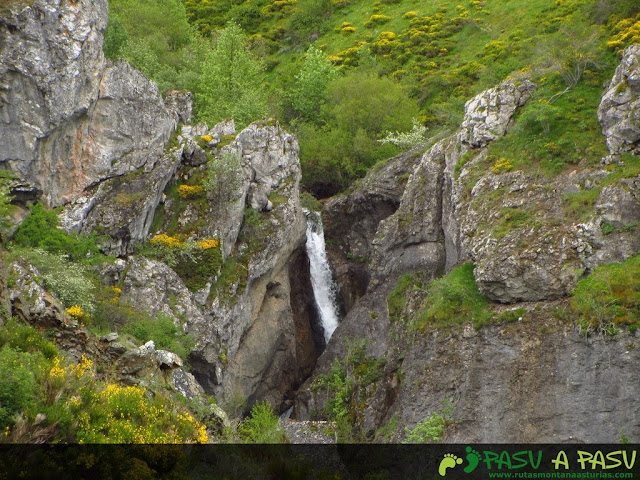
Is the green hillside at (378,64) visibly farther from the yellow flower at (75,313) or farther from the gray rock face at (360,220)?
the yellow flower at (75,313)

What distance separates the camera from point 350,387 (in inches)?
1422

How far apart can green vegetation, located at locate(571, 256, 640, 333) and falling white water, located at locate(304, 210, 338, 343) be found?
20.0 meters

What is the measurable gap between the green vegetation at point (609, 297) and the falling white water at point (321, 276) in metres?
20.0

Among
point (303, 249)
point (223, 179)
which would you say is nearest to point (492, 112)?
point (303, 249)

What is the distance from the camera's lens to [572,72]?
126ft

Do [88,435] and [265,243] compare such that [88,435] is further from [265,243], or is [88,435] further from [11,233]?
[265,243]

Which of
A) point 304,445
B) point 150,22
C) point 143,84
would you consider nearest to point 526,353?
point 304,445

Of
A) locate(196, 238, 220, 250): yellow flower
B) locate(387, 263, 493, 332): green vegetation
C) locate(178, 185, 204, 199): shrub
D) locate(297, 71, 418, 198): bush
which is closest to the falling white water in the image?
locate(297, 71, 418, 198): bush

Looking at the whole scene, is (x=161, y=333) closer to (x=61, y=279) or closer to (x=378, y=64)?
(x=61, y=279)

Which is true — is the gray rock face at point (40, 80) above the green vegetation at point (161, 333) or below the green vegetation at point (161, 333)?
above

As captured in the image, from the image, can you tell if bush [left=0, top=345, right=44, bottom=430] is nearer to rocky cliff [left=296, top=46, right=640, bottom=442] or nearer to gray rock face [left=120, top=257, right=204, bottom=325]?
gray rock face [left=120, top=257, right=204, bottom=325]

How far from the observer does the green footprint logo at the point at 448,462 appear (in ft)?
88.7

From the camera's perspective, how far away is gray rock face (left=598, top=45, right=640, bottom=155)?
32.6m

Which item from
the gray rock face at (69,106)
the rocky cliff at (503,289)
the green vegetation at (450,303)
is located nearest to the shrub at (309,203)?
the rocky cliff at (503,289)
